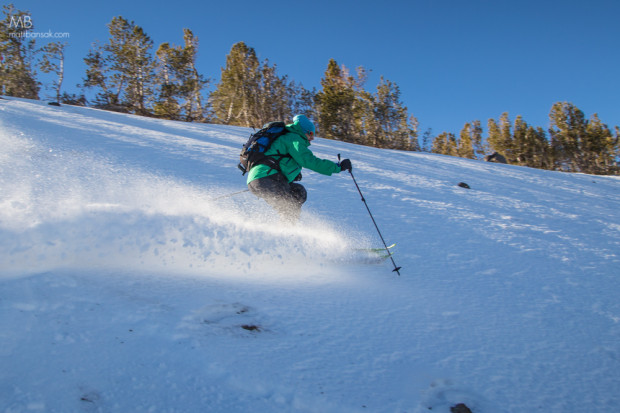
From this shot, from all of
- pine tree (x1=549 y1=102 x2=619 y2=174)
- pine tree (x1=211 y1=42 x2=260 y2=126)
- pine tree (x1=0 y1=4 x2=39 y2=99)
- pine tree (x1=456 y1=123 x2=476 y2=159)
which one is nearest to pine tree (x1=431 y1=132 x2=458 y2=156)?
pine tree (x1=456 y1=123 x2=476 y2=159)

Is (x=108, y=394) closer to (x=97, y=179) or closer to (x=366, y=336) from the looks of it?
(x=366, y=336)

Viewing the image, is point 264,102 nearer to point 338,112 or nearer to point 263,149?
point 338,112

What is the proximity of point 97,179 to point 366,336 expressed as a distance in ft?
16.8

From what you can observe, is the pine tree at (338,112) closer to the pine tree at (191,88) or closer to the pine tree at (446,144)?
the pine tree at (191,88)

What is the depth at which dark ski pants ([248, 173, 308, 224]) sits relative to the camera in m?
4.26

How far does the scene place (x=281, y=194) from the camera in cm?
430

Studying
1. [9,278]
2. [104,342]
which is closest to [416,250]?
[104,342]

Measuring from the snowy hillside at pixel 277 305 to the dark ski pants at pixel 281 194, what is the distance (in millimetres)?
275

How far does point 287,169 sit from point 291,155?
0.62 ft

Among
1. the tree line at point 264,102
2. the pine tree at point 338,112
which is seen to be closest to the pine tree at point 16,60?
the tree line at point 264,102

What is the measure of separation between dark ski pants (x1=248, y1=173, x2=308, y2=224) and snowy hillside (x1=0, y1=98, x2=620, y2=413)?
27 cm

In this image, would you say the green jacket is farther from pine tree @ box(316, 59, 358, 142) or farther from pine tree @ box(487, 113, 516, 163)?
pine tree @ box(487, 113, 516, 163)

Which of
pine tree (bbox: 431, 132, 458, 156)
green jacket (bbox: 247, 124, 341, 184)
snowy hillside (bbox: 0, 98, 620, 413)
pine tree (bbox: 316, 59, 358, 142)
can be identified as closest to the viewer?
snowy hillside (bbox: 0, 98, 620, 413)

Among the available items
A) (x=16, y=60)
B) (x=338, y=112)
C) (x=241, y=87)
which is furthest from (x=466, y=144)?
(x=16, y=60)
